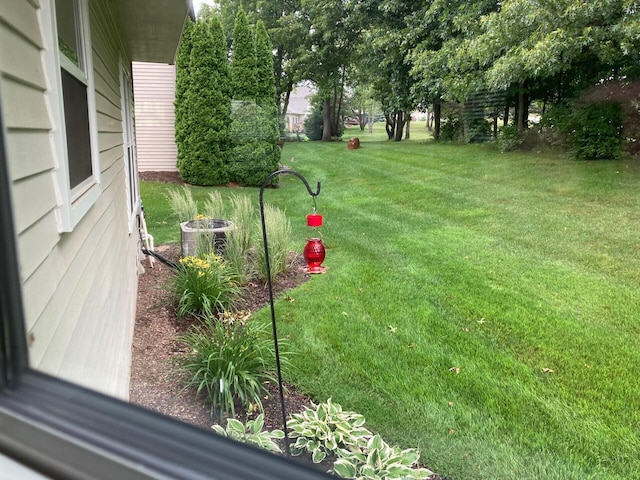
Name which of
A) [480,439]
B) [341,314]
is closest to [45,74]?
[480,439]

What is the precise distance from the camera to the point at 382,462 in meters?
1.39

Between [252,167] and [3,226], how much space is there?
5575 millimetres

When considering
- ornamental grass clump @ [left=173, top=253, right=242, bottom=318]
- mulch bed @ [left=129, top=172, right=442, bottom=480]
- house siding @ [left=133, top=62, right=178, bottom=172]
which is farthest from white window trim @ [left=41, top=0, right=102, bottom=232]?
house siding @ [left=133, top=62, right=178, bottom=172]

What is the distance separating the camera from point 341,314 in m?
2.77

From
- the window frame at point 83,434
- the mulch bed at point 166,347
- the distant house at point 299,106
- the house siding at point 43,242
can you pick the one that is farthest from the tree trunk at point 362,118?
the window frame at point 83,434

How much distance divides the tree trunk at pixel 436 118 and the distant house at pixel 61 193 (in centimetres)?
258

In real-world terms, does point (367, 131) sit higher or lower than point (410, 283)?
higher

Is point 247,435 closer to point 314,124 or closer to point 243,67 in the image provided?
point 314,124

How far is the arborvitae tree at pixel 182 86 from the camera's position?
17.9 ft

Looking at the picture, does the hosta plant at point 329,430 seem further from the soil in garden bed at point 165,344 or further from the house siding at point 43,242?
the house siding at point 43,242

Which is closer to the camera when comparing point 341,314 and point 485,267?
point 341,314

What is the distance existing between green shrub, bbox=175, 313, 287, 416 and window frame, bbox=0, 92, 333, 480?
126cm

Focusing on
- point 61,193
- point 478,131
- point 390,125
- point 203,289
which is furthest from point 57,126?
point 478,131

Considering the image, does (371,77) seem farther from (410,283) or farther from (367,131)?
(410,283)
